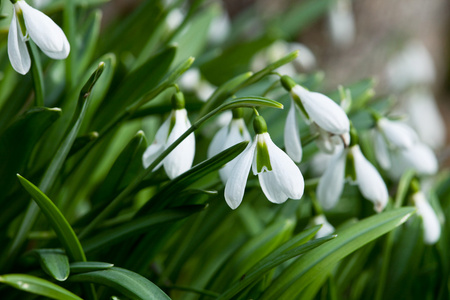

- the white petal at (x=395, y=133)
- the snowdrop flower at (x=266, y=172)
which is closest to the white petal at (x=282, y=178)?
the snowdrop flower at (x=266, y=172)

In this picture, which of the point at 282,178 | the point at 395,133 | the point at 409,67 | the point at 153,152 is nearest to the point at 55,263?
the point at 153,152

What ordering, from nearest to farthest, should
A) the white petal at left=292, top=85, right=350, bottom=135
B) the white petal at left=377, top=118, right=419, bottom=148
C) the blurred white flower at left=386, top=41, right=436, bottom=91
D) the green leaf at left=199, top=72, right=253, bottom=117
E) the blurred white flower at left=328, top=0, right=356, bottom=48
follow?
the white petal at left=292, top=85, right=350, bottom=135 < the green leaf at left=199, top=72, right=253, bottom=117 < the white petal at left=377, top=118, right=419, bottom=148 < the blurred white flower at left=328, top=0, right=356, bottom=48 < the blurred white flower at left=386, top=41, right=436, bottom=91

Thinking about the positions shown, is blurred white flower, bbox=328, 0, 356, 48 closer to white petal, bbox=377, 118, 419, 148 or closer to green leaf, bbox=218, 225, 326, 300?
white petal, bbox=377, 118, 419, 148

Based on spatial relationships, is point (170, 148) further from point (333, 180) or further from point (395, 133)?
point (395, 133)

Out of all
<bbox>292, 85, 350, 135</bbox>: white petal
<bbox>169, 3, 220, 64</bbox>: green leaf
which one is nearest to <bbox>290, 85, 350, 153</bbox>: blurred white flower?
<bbox>292, 85, 350, 135</bbox>: white petal

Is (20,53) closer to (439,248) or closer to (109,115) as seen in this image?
(109,115)

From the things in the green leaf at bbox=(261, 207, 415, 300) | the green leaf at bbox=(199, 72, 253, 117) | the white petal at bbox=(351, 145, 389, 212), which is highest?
the green leaf at bbox=(199, 72, 253, 117)

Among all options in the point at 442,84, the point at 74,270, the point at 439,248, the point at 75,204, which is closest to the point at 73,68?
the point at 75,204
